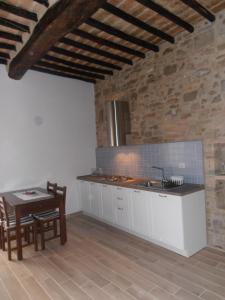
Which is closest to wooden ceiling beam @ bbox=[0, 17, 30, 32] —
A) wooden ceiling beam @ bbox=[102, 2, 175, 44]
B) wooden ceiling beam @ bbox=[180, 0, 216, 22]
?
wooden ceiling beam @ bbox=[102, 2, 175, 44]

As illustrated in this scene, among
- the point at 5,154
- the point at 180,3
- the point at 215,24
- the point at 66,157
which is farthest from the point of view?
the point at 66,157

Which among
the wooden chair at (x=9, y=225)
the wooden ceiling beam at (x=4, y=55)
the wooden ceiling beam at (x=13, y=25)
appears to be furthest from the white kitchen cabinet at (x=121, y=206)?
the wooden ceiling beam at (x=4, y=55)

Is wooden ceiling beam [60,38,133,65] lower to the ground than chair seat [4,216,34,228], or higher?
higher

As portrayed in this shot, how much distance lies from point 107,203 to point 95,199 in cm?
39

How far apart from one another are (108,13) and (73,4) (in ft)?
2.56

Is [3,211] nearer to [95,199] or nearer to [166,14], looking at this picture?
[95,199]

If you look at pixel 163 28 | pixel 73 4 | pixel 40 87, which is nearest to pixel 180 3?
pixel 163 28

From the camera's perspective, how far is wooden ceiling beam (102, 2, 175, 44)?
96.3 inches

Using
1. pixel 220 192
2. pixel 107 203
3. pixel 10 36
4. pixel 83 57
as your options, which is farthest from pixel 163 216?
pixel 10 36

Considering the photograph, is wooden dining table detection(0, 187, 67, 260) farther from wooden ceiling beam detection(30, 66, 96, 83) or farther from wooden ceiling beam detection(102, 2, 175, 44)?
wooden ceiling beam detection(102, 2, 175, 44)

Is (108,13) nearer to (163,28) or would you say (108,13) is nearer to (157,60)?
(163,28)

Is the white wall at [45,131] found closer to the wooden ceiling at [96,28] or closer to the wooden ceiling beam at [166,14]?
the wooden ceiling at [96,28]

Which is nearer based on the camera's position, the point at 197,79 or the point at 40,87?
the point at 197,79

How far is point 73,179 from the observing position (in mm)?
4609
